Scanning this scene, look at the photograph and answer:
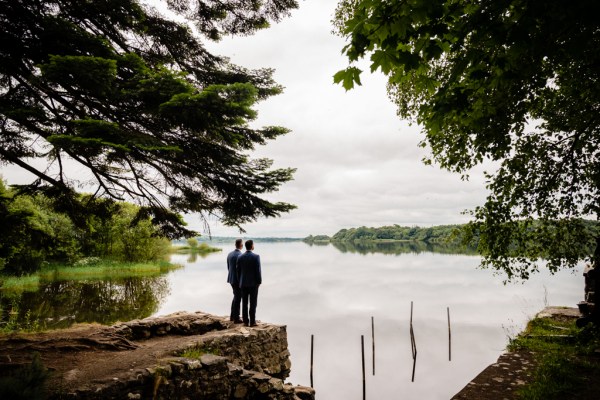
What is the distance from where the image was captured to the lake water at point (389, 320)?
39.4 feet

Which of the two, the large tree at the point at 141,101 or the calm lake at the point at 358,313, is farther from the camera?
the calm lake at the point at 358,313

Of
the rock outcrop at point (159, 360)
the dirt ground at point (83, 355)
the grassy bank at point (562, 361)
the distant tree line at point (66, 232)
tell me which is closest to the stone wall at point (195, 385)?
the rock outcrop at point (159, 360)

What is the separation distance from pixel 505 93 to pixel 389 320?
16996mm

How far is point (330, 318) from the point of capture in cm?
1909

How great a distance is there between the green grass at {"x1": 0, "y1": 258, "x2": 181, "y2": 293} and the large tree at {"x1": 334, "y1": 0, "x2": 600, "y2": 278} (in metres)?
28.9

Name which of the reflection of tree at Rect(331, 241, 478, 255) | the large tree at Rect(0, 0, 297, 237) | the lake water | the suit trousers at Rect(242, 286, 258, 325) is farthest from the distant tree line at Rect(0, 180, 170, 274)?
the reflection of tree at Rect(331, 241, 478, 255)

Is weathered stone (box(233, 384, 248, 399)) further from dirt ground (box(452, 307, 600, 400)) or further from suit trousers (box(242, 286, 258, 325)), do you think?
dirt ground (box(452, 307, 600, 400))

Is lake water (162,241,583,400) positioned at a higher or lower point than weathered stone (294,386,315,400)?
lower

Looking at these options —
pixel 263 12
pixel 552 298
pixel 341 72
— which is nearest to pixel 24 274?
pixel 263 12

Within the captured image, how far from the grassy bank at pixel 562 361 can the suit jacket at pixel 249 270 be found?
234 inches

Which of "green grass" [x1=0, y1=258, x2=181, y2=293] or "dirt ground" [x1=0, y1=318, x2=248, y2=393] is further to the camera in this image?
"green grass" [x1=0, y1=258, x2=181, y2=293]

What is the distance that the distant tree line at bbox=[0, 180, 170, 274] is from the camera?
765 centimetres

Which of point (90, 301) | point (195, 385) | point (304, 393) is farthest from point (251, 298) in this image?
point (90, 301)

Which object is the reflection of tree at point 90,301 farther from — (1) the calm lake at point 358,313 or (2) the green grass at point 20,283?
(2) the green grass at point 20,283
